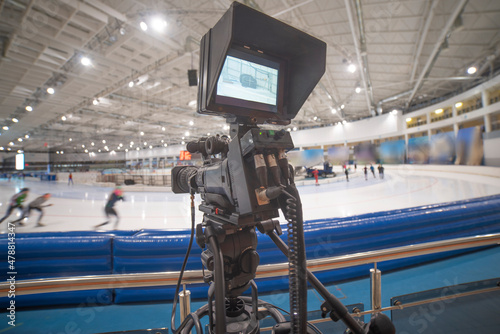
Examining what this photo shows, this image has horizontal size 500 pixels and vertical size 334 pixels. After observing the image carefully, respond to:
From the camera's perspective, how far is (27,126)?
672 inches

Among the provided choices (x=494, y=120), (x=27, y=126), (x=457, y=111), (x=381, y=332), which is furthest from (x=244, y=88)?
(x=27, y=126)

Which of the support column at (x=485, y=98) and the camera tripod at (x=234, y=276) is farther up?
the support column at (x=485, y=98)

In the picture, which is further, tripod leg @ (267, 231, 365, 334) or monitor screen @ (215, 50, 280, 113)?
monitor screen @ (215, 50, 280, 113)

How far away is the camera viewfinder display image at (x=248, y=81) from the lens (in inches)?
25.3

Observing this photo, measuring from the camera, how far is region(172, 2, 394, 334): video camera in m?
0.47

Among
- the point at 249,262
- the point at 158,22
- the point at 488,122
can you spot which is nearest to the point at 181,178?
the point at 249,262

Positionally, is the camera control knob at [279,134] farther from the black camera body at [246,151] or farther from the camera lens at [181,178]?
the camera lens at [181,178]

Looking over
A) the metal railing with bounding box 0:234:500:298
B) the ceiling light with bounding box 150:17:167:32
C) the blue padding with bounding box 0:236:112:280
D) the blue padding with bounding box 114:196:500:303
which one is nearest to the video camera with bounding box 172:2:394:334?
the metal railing with bounding box 0:234:500:298

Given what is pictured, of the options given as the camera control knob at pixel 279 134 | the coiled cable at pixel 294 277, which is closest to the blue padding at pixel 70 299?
the coiled cable at pixel 294 277

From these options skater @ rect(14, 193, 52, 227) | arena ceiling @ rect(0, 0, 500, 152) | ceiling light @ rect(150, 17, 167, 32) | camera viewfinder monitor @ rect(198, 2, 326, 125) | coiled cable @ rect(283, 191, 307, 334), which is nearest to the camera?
coiled cable @ rect(283, 191, 307, 334)

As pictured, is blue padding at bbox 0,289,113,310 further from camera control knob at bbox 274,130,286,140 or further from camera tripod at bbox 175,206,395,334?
camera control knob at bbox 274,130,286,140

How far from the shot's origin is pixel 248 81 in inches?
27.5

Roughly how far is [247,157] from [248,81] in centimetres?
32

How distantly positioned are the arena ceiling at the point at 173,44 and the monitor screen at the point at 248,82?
5.69m
